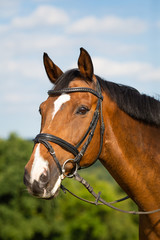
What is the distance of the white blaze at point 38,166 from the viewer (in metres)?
3.59

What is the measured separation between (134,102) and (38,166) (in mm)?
1767

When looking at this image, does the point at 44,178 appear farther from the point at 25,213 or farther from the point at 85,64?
the point at 25,213

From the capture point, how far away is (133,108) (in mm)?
4441

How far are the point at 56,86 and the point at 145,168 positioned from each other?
5.76ft

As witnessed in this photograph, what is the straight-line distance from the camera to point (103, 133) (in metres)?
4.26

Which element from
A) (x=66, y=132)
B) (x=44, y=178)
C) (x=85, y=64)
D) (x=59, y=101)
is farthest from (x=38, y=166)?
(x=85, y=64)

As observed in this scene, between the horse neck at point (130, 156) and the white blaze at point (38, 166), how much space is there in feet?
3.45

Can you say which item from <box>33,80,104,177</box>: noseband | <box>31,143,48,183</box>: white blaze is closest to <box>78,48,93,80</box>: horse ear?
<box>33,80,104,177</box>: noseband

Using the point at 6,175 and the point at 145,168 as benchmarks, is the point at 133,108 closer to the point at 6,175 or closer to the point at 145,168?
the point at 145,168

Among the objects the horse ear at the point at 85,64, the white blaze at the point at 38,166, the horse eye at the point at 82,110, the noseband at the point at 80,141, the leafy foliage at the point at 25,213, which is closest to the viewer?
the white blaze at the point at 38,166

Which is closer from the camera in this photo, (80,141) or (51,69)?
(80,141)

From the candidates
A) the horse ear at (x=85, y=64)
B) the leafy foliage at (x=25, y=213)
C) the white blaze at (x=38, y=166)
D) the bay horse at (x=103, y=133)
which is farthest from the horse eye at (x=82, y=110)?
the leafy foliage at (x=25, y=213)

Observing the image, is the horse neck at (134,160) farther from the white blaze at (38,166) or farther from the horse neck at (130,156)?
the white blaze at (38,166)

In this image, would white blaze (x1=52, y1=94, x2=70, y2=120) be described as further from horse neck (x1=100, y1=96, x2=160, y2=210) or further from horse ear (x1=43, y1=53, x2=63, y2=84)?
horse ear (x1=43, y1=53, x2=63, y2=84)
